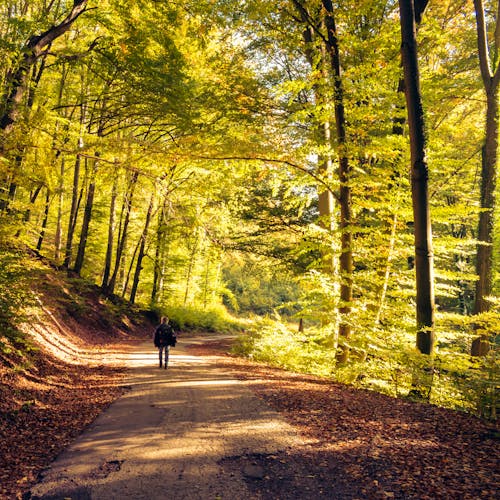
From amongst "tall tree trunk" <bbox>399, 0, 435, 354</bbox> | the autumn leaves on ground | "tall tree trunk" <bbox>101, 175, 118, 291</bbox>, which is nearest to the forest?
"tall tree trunk" <bbox>399, 0, 435, 354</bbox>

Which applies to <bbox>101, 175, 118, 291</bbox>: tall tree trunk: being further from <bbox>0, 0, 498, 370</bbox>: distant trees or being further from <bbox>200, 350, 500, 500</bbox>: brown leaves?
<bbox>200, 350, 500, 500</bbox>: brown leaves

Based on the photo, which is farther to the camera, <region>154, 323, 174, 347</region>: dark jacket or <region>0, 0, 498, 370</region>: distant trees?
<region>154, 323, 174, 347</region>: dark jacket

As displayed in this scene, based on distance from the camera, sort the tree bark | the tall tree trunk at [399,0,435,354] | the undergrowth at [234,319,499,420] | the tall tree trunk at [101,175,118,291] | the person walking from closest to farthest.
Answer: the undergrowth at [234,319,499,420]
the tall tree trunk at [399,0,435,354]
the person walking
the tree bark
the tall tree trunk at [101,175,118,291]

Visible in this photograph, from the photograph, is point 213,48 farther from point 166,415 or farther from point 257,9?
point 166,415

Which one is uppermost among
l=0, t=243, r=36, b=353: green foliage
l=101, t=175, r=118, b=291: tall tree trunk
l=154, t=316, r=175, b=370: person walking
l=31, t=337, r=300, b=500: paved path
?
l=101, t=175, r=118, b=291: tall tree trunk

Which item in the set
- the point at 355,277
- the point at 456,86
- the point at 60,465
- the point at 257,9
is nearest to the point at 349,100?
the point at 257,9

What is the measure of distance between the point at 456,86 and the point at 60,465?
16.4 m

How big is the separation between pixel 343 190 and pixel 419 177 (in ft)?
7.97

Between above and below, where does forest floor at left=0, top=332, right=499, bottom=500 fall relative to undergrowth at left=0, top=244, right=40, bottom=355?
below

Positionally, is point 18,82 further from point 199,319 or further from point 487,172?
point 199,319

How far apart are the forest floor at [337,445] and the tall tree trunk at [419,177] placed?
74.6 inches

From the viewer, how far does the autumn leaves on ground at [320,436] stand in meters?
3.94

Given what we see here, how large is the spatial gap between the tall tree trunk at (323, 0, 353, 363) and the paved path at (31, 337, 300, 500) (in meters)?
3.14

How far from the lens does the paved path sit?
4.00 m
